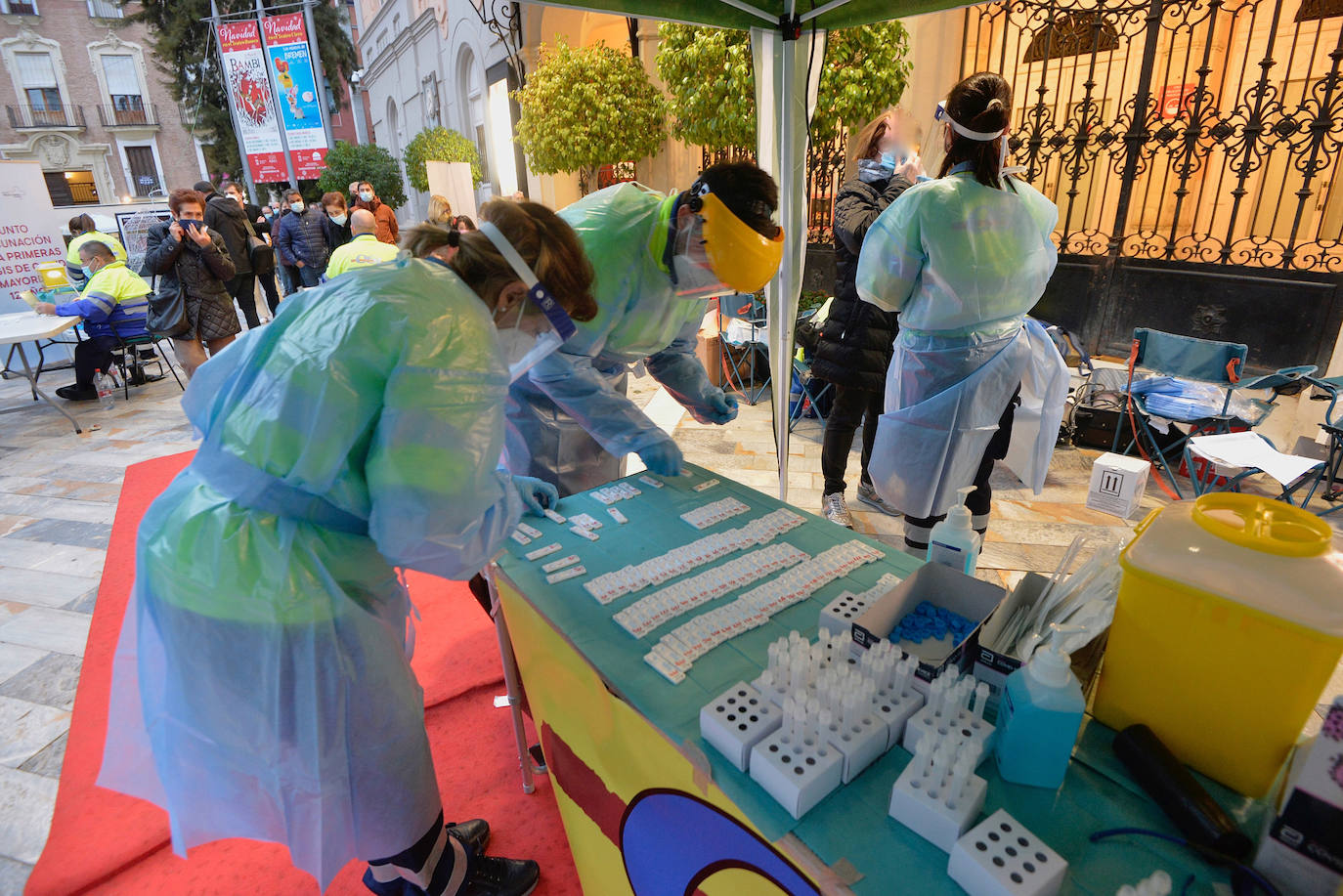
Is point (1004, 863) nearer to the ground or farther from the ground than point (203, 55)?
nearer to the ground

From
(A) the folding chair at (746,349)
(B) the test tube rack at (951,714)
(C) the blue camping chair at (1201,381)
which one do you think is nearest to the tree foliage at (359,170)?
(A) the folding chair at (746,349)

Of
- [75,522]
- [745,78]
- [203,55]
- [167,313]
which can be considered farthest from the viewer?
[203,55]

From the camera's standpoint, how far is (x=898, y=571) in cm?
137

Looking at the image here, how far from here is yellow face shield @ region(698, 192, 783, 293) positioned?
1.63 m

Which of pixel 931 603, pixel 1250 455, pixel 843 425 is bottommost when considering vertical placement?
pixel 1250 455

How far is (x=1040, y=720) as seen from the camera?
811 mm

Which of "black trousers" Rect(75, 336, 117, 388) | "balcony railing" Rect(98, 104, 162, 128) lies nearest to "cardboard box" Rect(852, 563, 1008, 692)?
"black trousers" Rect(75, 336, 117, 388)

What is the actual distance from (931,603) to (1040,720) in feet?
1.35

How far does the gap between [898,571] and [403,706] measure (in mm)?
1015

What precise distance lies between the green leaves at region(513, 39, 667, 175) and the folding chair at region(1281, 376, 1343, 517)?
6435mm

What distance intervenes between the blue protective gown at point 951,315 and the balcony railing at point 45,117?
28146mm

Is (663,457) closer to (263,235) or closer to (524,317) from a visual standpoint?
(524,317)

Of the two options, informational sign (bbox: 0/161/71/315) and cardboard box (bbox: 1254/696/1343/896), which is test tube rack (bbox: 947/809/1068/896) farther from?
informational sign (bbox: 0/161/71/315)

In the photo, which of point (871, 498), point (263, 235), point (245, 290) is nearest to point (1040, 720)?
point (871, 498)
